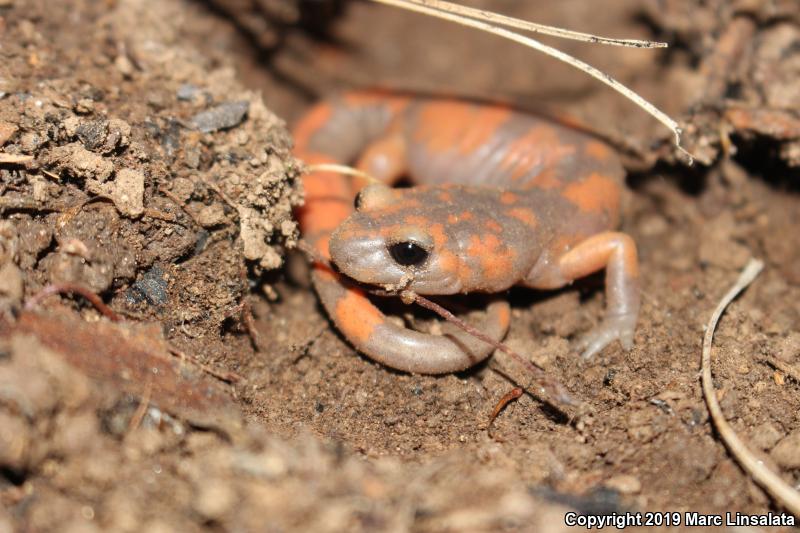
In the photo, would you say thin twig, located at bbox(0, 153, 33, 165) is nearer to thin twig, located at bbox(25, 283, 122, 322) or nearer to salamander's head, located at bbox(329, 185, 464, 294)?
thin twig, located at bbox(25, 283, 122, 322)

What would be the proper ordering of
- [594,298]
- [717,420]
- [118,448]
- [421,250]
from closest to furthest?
[118,448], [717,420], [421,250], [594,298]

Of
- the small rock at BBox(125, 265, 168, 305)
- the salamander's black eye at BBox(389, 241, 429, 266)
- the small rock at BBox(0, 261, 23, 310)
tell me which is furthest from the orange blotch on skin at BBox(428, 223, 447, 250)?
the small rock at BBox(0, 261, 23, 310)

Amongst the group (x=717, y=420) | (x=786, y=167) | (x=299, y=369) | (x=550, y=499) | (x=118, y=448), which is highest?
(x=786, y=167)

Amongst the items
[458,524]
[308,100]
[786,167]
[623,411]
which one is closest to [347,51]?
[308,100]

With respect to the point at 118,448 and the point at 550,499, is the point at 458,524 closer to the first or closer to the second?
the point at 550,499

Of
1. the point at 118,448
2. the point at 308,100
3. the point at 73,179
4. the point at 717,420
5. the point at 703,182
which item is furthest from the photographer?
the point at 308,100
